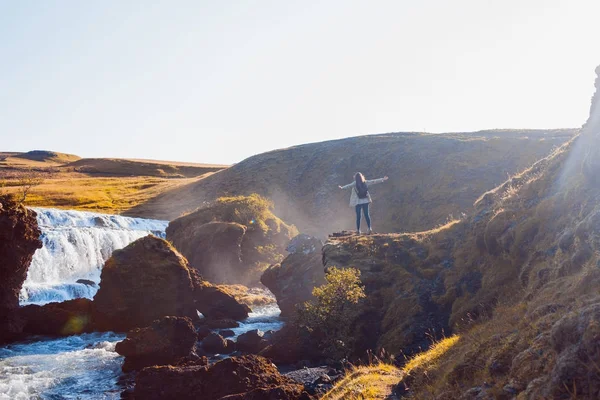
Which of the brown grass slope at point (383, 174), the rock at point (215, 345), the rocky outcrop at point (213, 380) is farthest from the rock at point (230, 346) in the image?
the brown grass slope at point (383, 174)

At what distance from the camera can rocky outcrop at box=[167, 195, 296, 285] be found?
160 ft

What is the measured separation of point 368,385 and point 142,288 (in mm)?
21559

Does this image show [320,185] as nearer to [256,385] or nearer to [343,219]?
[343,219]

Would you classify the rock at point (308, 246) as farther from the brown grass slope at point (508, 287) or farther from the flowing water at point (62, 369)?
the flowing water at point (62, 369)

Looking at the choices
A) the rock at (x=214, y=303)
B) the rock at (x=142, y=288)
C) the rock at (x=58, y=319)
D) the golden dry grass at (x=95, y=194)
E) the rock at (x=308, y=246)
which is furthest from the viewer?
the golden dry grass at (x=95, y=194)

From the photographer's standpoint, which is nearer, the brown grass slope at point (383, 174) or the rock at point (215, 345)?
the rock at point (215, 345)

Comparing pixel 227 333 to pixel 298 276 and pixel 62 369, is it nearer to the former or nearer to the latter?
pixel 298 276

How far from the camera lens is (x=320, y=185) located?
77.6 metres

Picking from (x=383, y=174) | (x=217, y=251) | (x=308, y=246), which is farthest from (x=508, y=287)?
(x=383, y=174)

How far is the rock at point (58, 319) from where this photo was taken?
28156 millimetres

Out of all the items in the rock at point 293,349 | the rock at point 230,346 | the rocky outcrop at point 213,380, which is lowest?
the rock at point 230,346

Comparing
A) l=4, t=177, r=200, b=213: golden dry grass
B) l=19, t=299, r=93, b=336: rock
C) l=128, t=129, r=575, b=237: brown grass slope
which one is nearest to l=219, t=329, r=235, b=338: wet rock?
l=19, t=299, r=93, b=336: rock

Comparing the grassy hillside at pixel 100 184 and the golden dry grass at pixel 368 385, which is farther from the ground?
the grassy hillside at pixel 100 184

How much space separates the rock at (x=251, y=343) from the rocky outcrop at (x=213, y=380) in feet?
25.4
